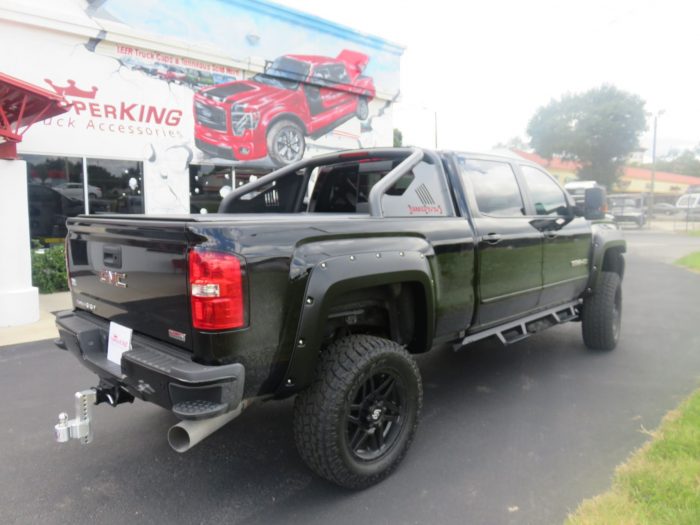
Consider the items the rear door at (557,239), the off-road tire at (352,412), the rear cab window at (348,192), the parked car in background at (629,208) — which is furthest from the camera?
the parked car in background at (629,208)

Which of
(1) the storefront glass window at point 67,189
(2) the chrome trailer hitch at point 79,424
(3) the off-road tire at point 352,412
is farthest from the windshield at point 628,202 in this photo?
(2) the chrome trailer hitch at point 79,424

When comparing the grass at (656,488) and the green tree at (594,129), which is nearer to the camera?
the grass at (656,488)

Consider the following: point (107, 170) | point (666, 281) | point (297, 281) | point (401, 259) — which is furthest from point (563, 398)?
point (107, 170)

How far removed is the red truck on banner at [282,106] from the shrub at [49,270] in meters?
3.71

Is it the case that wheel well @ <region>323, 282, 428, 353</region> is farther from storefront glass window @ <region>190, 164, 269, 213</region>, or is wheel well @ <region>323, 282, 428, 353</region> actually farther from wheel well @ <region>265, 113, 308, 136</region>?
wheel well @ <region>265, 113, 308, 136</region>

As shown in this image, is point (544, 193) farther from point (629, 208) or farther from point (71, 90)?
point (629, 208)

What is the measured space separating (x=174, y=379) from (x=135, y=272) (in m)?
0.69

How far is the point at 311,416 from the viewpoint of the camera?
8.59 feet

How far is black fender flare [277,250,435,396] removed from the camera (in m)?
2.50

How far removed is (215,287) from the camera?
87.7 inches

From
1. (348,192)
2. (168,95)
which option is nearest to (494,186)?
(348,192)

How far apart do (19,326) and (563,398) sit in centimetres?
621

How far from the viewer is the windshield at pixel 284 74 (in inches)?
469

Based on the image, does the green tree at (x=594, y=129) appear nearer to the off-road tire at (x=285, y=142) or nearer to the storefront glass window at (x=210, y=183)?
the off-road tire at (x=285, y=142)
